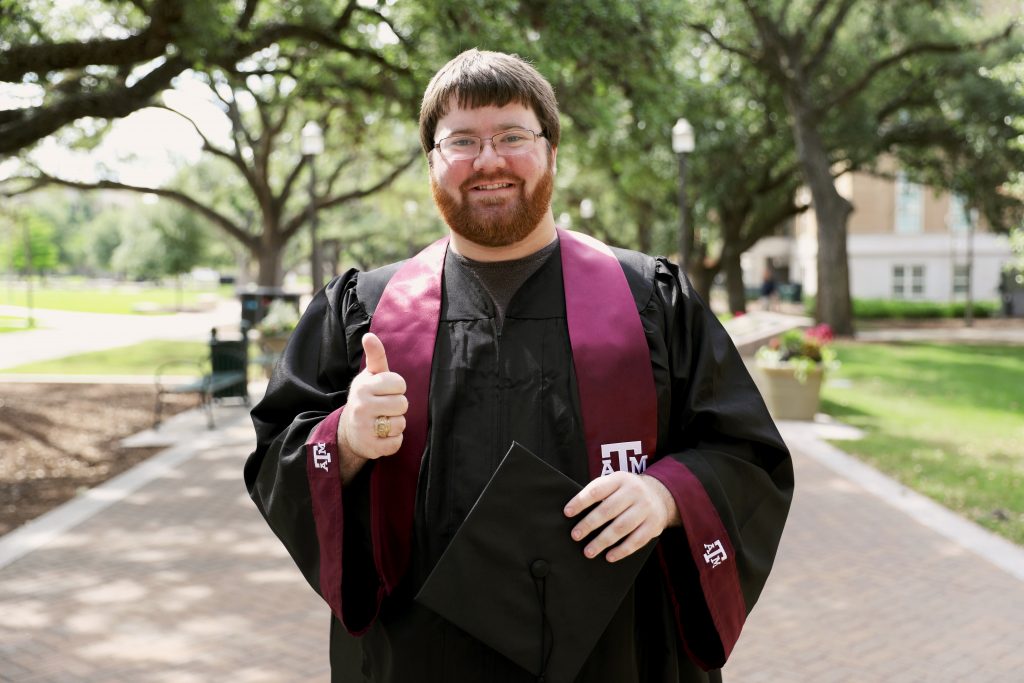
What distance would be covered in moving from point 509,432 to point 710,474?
42 cm

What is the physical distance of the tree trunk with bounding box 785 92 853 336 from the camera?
22.1 meters

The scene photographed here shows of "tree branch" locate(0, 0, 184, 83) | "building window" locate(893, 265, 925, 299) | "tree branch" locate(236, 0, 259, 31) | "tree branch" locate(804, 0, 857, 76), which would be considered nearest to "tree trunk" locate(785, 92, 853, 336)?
"tree branch" locate(804, 0, 857, 76)

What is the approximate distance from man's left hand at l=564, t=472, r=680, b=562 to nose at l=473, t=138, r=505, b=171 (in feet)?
2.22

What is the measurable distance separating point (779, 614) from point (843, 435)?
244 inches

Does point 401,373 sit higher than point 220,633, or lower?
higher

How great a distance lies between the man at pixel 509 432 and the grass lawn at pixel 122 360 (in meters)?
15.3

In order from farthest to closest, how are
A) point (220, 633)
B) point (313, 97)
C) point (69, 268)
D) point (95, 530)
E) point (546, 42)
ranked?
point (69, 268), point (313, 97), point (546, 42), point (95, 530), point (220, 633)

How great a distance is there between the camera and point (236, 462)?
9.71 metres

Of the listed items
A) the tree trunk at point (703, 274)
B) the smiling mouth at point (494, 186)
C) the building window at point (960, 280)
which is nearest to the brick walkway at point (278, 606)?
the smiling mouth at point (494, 186)

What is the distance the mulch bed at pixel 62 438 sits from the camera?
845 centimetres

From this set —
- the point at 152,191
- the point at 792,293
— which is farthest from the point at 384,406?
the point at 792,293

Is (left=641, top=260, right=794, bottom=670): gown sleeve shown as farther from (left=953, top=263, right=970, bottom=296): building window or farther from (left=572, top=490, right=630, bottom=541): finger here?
(left=953, top=263, right=970, bottom=296): building window

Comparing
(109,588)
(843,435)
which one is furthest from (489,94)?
(843,435)

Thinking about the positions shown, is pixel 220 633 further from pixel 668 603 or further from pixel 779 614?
pixel 668 603
